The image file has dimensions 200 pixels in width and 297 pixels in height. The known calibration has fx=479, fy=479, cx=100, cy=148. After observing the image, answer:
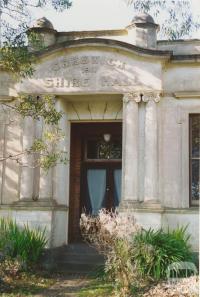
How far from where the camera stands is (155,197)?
12.0m

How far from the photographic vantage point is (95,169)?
14195mm

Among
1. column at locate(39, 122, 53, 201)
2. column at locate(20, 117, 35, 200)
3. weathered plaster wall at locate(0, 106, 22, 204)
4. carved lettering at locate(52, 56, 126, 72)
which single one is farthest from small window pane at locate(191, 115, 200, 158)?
weathered plaster wall at locate(0, 106, 22, 204)

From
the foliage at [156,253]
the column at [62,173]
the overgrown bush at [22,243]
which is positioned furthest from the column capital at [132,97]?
the overgrown bush at [22,243]

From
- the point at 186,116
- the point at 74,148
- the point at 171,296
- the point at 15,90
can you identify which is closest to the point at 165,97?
the point at 186,116

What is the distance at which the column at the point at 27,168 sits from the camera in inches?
491

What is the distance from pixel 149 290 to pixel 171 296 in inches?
26.6

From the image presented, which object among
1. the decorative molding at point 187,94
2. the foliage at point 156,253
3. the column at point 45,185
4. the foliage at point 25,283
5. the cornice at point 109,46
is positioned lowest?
the foliage at point 25,283

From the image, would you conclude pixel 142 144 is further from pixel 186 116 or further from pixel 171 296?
pixel 171 296

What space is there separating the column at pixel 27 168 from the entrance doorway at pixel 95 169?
1697 millimetres

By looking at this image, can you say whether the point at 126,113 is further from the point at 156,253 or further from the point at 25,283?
the point at 25,283

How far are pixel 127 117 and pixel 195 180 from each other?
2486 millimetres

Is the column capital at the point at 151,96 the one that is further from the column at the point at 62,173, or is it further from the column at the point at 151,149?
the column at the point at 62,173

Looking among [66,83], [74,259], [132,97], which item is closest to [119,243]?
[74,259]

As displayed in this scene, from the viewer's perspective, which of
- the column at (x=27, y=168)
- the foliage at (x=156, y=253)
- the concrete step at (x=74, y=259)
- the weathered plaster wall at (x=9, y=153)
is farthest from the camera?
the weathered plaster wall at (x=9, y=153)
